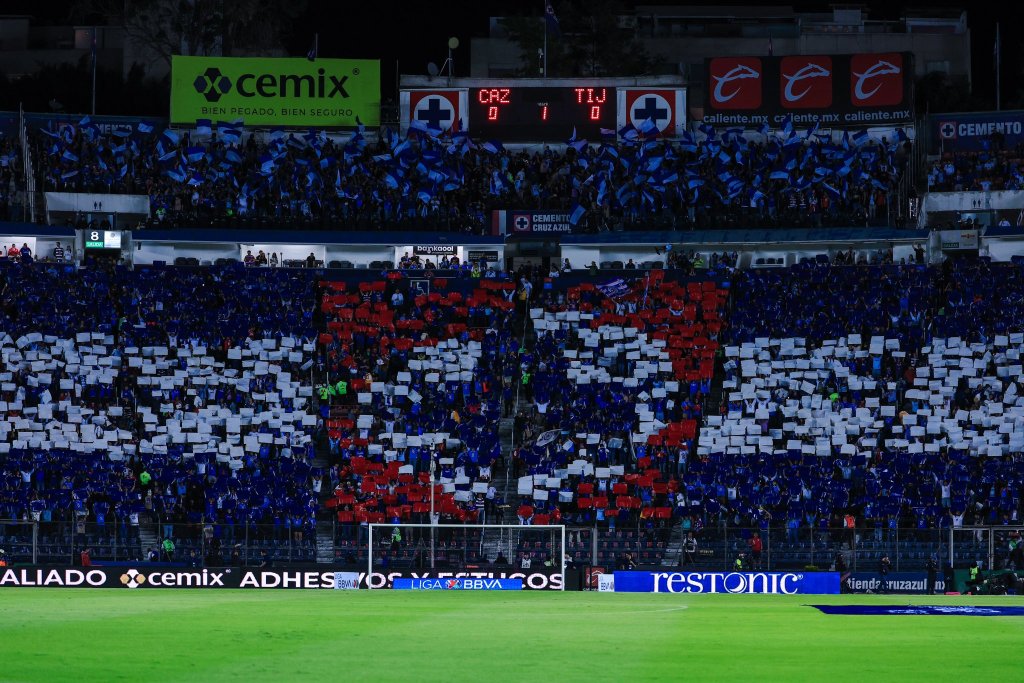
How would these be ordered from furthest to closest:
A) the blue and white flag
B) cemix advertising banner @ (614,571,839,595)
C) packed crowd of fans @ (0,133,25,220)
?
packed crowd of fans @ (0,133,25,220), the blue and white flag, cemix advertising banner @ (614,571,839,595)

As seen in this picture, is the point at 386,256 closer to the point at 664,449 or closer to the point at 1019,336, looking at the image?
the point at 664,449

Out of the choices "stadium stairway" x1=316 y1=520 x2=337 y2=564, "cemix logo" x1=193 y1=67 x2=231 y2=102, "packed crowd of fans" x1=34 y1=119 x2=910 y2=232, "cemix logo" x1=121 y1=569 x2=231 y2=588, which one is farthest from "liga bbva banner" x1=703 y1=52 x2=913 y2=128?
"cemix logo" x1=121 y1=569 x2=231 y2=588

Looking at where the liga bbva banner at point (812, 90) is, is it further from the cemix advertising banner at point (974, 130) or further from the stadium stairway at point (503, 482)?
the stadium stairway at point (503, 482)

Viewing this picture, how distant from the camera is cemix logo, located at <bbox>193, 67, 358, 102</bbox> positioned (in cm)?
6406

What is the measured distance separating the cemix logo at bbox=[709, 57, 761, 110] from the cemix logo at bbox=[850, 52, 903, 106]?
418 centimetres

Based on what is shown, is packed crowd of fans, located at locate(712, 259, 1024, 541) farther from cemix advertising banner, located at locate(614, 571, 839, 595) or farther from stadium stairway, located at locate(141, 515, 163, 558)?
stadium stairway, located at locate(141, 515, 163, 558)

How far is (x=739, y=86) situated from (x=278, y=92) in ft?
67.6

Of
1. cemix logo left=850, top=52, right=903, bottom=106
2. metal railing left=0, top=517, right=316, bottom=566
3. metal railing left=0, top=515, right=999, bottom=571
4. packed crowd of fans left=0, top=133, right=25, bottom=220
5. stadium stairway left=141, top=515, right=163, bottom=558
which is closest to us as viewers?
metal railing left=0, top=515, right=999, bottom=571

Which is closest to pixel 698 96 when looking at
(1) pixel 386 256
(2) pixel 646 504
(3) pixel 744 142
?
(3) pixel 744 142

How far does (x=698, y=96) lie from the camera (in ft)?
281

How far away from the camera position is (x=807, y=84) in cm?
6347

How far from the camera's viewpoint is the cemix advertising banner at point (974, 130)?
6347 cm

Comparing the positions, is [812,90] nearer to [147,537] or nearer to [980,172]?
[980,172]

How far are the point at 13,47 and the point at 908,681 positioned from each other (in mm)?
91992
